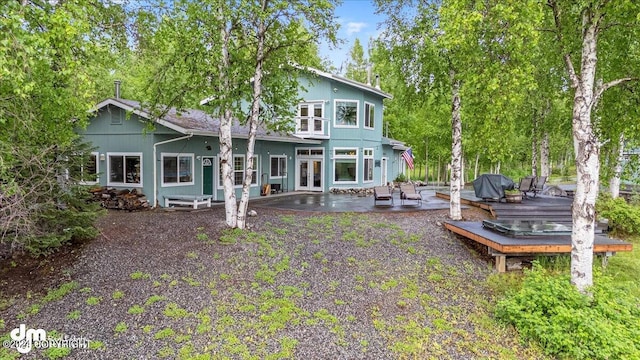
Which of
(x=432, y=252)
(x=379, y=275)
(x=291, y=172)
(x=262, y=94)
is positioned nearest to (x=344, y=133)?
(x=291, y=172)

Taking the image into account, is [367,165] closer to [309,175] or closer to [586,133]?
[309,175]

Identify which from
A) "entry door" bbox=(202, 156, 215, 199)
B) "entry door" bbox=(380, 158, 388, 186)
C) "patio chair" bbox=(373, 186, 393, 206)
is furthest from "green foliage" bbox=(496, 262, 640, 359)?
"entry door" bbox=(380, 158, 388, 186)

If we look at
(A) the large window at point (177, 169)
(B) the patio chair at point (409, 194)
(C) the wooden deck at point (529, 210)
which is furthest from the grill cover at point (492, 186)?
(A) the large window at point (177, 169)

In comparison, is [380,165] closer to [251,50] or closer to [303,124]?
[303,124]

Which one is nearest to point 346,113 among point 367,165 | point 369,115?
point 369,115

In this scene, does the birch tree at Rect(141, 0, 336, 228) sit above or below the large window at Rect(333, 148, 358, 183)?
above

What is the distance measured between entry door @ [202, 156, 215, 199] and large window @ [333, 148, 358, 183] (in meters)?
6.85

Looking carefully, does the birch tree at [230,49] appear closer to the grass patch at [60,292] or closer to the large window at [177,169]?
the grass patch at [60,292]

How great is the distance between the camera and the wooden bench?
12.1 m

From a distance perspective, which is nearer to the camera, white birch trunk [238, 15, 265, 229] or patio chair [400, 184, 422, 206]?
white birch trunk [238, 15, 265, 229]

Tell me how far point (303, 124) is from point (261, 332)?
1501 centimetres

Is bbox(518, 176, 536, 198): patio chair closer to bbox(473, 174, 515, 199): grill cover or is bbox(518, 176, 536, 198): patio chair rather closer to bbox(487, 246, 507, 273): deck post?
bbox(473, 174, 515, 199): grill cover

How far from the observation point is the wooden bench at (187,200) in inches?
474

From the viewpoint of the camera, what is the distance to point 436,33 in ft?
32.2
